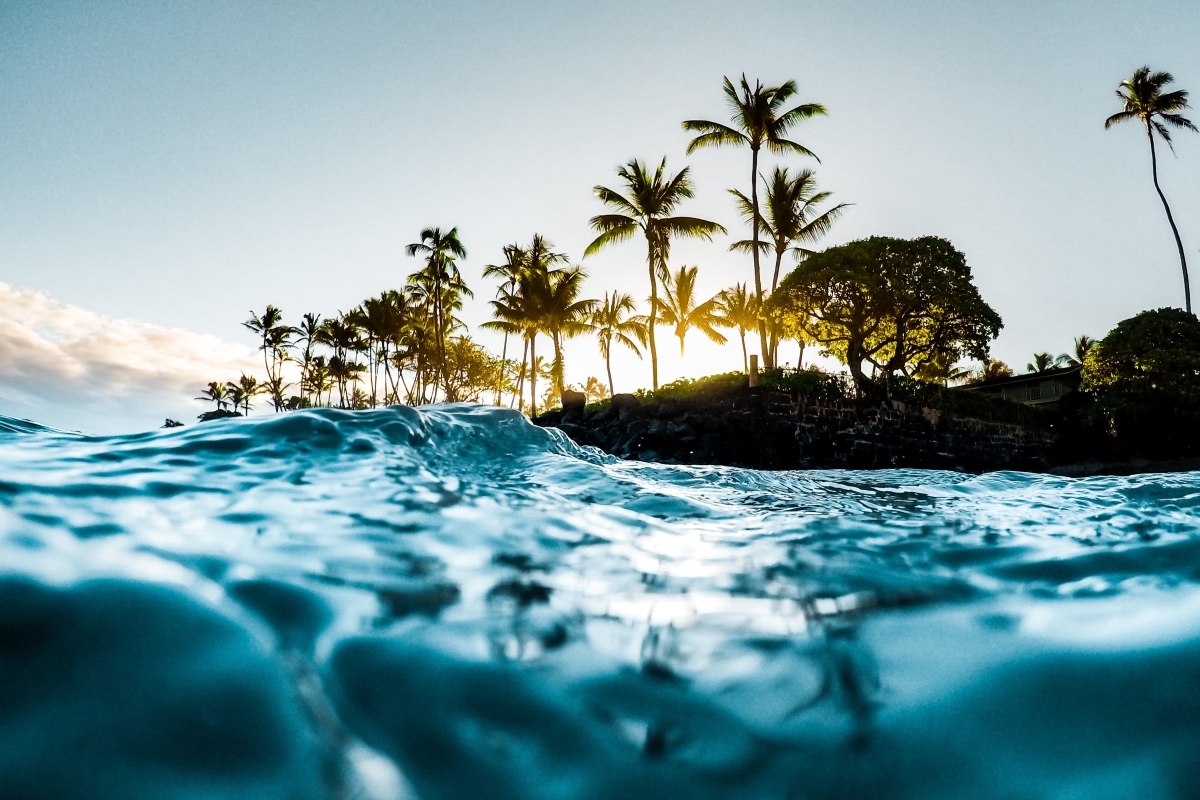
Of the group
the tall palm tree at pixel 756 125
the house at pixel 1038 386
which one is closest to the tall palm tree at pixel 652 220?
the tall palm tree at pixel 756 125

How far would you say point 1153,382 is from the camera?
1587 cm

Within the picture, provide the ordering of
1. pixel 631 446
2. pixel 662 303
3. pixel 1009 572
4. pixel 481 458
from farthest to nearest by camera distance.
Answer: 1. pixel 662 303
2. pixel 631 446
3. pixel 481 458
4. pixel 1009 572

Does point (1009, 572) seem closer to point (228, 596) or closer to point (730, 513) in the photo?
point (730, 513)

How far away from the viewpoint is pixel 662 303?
27578 mm

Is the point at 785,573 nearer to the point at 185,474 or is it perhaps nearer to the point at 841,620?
the point at 841,620

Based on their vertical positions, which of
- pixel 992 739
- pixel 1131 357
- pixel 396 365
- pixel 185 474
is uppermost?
pixel 396 365

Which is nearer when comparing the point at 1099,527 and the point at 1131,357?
the point at 1099,527

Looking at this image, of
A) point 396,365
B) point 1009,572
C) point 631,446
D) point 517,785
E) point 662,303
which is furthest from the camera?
point 396,365

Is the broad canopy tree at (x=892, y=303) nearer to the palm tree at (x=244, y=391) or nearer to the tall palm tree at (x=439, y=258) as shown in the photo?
the tall palm tree at (x=439, y=258)

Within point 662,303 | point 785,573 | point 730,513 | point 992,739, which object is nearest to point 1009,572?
point 785,573

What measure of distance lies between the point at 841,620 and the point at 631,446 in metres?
12.7

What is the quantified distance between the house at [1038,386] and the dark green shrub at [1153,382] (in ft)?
35.1

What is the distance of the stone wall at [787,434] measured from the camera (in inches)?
533

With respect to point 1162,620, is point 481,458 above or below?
above
